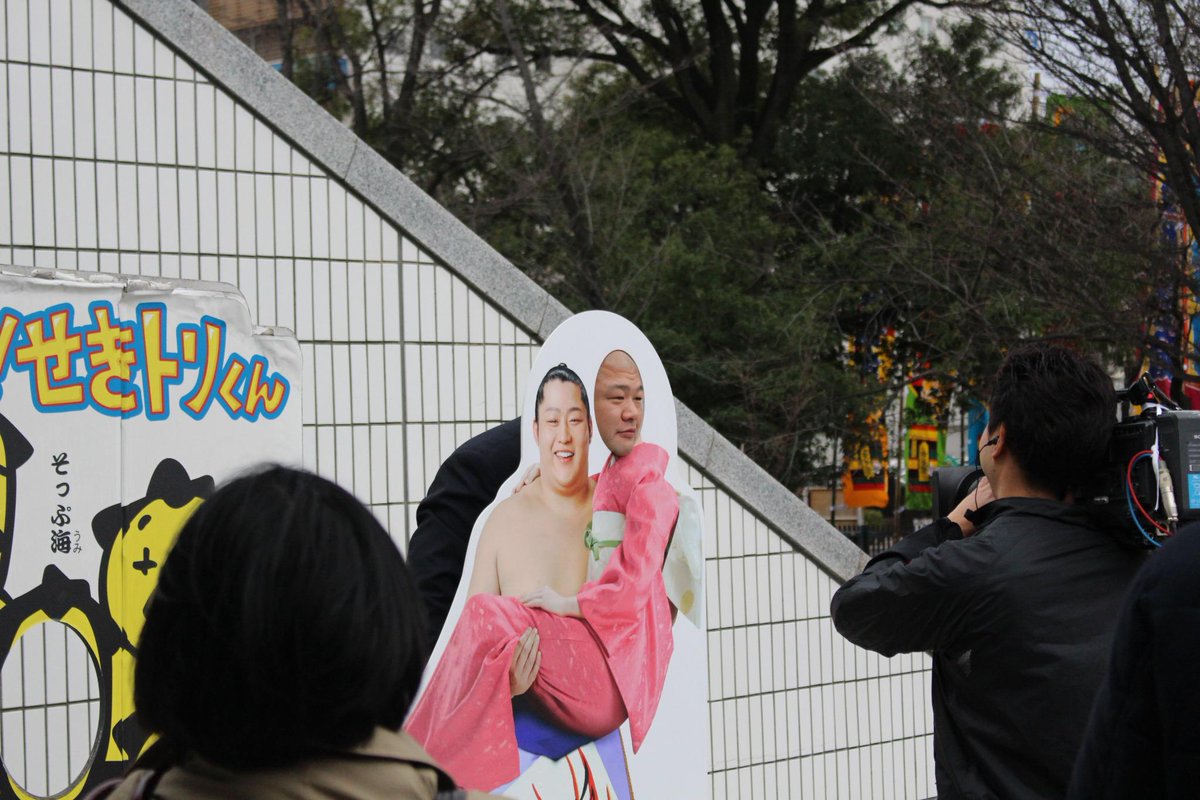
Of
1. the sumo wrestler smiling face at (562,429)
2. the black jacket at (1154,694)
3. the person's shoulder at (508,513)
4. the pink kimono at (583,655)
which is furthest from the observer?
the sumo wrestler smiling face at (562,429)

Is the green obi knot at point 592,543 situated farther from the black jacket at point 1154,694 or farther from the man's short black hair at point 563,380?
the black jacket at point 1154,694

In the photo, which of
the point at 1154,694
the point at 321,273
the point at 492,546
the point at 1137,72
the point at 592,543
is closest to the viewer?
the point at 1154,694

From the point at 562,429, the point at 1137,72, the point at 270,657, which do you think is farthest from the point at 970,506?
the point at 1137,72

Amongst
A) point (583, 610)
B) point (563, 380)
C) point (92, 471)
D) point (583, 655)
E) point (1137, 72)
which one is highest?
point (1137, 72)

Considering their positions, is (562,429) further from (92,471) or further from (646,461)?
(92,471)

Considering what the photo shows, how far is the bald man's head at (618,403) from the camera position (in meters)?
3.66

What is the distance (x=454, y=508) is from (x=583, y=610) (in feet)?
1.59

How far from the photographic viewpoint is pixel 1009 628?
2646mm

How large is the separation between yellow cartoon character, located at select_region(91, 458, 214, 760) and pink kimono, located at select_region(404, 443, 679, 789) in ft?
3.45

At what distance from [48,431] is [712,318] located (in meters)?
9.75

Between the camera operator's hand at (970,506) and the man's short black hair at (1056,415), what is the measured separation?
6.9 inches

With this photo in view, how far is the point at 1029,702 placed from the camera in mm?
2607

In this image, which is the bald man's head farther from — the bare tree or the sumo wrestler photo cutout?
the bare tree

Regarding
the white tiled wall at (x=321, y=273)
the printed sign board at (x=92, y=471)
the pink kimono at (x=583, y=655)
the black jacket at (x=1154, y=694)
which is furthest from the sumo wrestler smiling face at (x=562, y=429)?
the black jacket at (x=1154, y=694)
